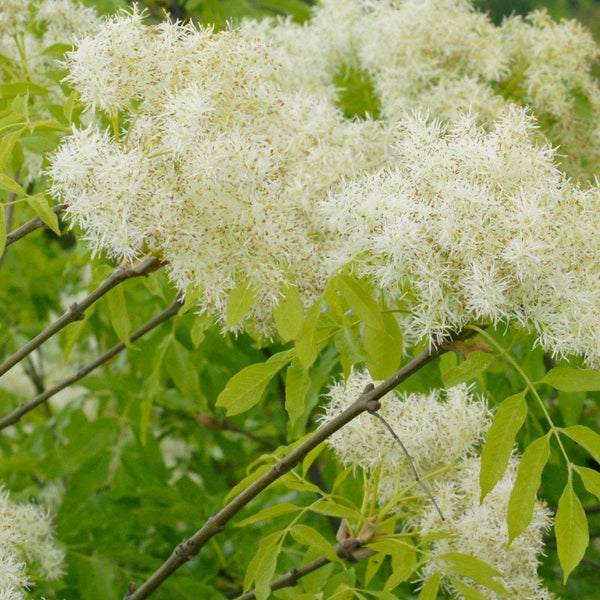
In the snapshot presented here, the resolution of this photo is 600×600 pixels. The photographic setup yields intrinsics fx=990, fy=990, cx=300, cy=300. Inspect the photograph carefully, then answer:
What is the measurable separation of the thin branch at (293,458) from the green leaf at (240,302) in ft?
1.03

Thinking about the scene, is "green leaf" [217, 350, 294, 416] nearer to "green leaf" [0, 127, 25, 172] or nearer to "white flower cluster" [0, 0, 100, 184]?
"green leaf" [0, 127, 25, 172]

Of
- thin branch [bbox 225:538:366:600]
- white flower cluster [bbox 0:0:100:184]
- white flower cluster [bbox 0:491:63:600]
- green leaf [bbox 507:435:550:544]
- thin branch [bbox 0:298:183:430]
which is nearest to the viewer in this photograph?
green leaf [bbox 507:435:550:544]

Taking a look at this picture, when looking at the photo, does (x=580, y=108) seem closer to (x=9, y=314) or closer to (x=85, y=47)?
(x=85, y=47)

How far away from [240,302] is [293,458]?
1.23 feet

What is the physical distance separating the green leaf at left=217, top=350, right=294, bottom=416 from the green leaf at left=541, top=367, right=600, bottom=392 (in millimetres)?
619

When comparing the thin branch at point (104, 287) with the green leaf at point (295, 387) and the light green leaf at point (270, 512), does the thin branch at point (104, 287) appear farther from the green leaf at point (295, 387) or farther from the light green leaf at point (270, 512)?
the light green leaf at point (270, 512)

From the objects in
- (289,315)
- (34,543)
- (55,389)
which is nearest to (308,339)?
(289,315)

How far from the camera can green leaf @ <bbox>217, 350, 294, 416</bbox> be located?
91.8 inches

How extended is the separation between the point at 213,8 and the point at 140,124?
2629 millimetres

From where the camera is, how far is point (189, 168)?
7.24 feet

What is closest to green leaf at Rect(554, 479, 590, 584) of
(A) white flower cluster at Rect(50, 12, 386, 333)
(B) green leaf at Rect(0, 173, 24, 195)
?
(A) white flower cluster at Rect(50, 12, 386, 333)

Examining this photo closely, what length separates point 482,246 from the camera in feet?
6.94

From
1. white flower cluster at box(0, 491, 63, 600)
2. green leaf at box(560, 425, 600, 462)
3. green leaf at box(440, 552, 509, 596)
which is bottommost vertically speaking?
white flower cluster at box(0, 491, 63, 600)

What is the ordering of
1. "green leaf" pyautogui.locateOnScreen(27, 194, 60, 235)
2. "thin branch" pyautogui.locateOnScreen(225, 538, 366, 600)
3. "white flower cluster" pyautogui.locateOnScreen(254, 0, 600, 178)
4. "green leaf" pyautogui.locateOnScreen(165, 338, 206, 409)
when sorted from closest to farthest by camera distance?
"green leaf" pyautogui.locateOnScreen(27, 194, 60, 235)
"thin branch" pyautogui.locateOnScreen(225, 538, 366, 600)
"green leaf" pyautogui.locateOnScreen(165, 338, 206, 409)
"white flower cluster" pyautogui.locateOnScreen(254, 0, 600, 178)
